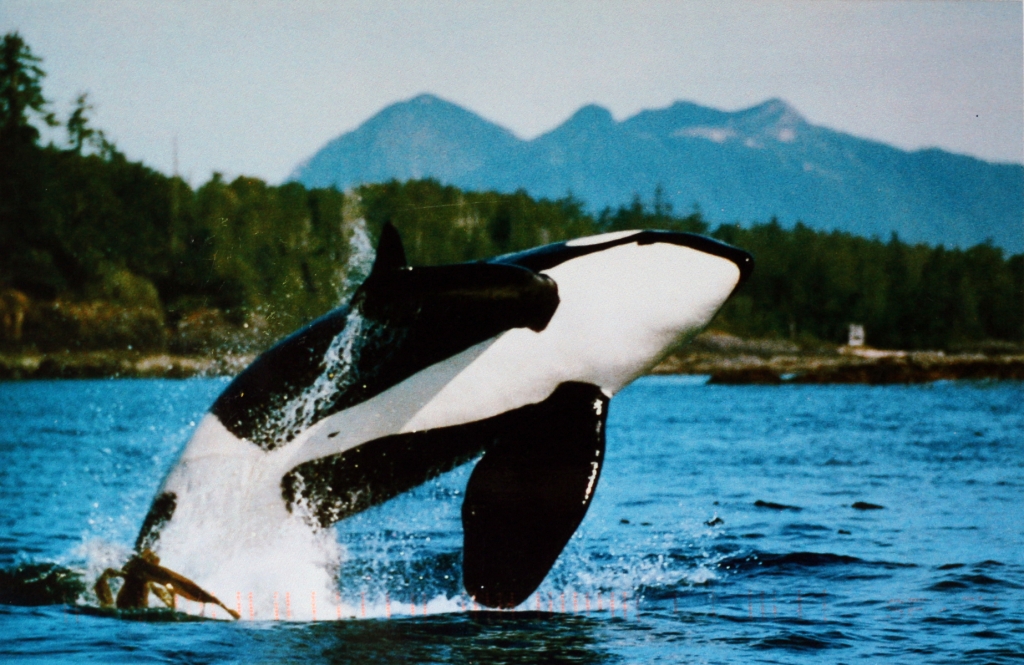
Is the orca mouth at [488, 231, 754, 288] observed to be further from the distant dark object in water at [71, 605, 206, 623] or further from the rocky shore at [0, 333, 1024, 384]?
the rocky shore at [0, 333, 1024, 384]

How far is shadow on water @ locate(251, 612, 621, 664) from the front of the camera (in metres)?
5.34

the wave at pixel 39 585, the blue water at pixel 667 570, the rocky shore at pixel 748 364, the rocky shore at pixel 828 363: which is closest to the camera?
the blue water at pixel 667 570

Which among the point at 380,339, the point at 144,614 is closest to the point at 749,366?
the point at 380,339

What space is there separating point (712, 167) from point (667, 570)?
Result: 5.60 m

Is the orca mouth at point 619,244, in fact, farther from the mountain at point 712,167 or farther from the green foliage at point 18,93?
the green foliage at point 18,93

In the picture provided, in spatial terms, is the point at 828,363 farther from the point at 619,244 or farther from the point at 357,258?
the point at 619,244

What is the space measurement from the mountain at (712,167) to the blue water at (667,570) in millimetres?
2761

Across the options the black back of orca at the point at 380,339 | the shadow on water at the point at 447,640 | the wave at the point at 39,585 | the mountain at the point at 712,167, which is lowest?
the shadow on water at the point at 447,640

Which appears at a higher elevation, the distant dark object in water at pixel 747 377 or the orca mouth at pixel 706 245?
the orca mouth at pixel 706 245

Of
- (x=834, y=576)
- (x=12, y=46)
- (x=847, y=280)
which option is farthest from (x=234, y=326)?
(x=847, y=280)

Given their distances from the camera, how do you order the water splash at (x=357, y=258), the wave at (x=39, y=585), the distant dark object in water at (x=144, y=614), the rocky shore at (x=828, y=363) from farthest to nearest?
the rocky shore at (x=828, y=363)
the water splash at (x=357, y=258)
the wave at (x=39, y=585)
the distant dark object in water at (x=144, y=614)

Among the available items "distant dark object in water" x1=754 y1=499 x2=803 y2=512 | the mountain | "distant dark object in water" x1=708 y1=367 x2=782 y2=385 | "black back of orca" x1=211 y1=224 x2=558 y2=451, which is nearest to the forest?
the mountain

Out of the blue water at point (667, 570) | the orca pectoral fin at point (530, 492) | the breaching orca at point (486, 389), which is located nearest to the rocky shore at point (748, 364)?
the blue water at point (667, 570)

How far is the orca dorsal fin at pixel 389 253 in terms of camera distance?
5.66 m
